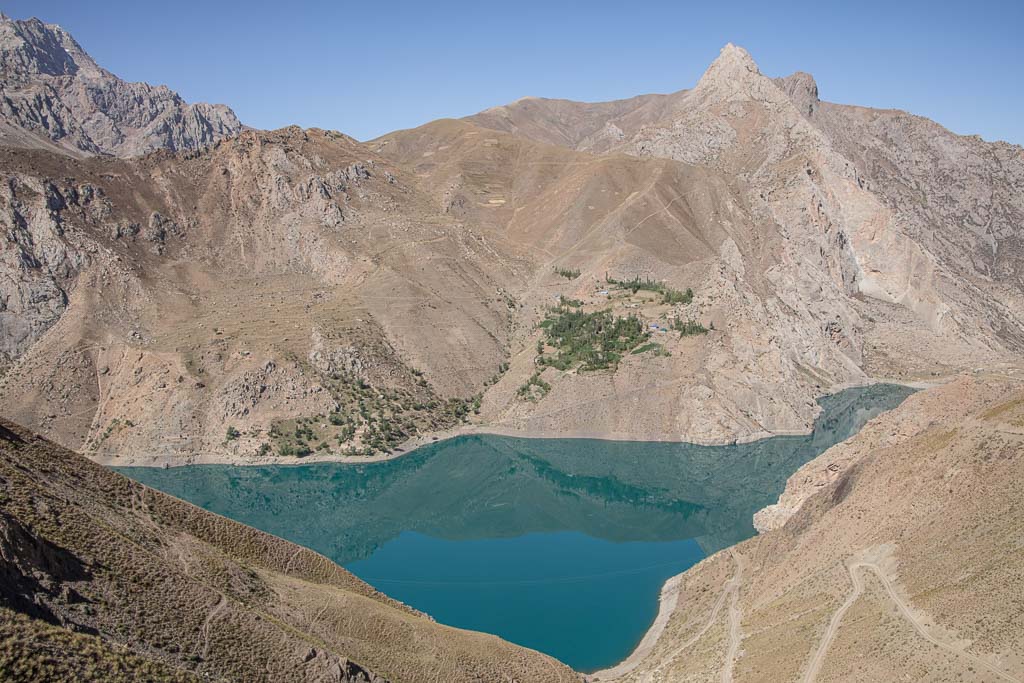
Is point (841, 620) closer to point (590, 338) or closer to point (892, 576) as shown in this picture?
point (892, 576)

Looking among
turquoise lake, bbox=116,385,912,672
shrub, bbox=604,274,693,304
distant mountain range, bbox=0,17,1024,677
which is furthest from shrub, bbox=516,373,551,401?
Answer: shrub, bbox=604,274,693,304

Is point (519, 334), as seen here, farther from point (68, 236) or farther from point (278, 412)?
point (68, 236)

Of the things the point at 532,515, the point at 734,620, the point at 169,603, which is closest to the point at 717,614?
the point at 734,620

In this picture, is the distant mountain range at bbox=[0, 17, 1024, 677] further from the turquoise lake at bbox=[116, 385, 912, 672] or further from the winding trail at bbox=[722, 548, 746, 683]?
the winding trail at bbox=[722, 548, 746, 683]

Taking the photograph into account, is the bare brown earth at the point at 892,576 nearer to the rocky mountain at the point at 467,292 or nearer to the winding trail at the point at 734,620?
the winding trail at the point at 734,620

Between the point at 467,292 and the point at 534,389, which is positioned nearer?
the point at 534,389

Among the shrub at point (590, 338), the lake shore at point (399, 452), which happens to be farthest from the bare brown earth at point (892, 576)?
the shrub at point (590, 338)
